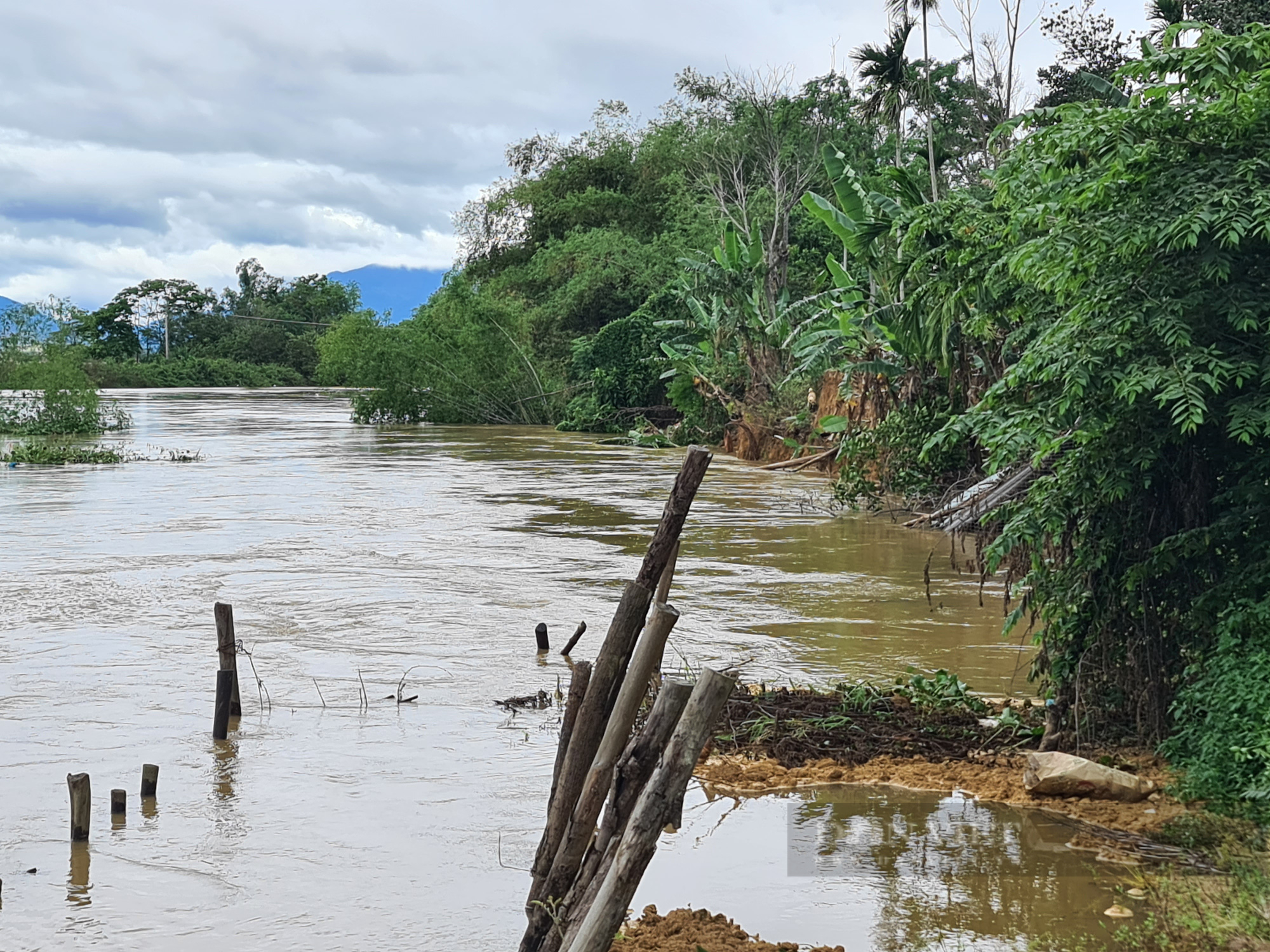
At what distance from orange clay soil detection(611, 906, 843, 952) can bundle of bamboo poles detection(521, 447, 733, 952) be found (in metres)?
0.68

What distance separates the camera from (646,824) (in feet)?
11.0

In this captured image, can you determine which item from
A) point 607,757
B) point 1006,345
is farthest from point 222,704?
point 1006,345

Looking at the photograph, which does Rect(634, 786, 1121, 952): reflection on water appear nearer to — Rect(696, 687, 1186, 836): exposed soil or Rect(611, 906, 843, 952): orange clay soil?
Rect(696, 687, 1186, 836): exposed soil

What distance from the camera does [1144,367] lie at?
588 cm

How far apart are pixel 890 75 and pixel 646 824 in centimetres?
2621

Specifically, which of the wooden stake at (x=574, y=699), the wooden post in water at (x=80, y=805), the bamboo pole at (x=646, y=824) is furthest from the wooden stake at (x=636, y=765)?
the wooden post in water at (x=80, y=805)

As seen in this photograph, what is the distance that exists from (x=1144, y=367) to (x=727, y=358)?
2507 cm

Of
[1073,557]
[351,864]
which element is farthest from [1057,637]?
[351,864]

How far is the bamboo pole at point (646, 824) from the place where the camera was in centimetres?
335

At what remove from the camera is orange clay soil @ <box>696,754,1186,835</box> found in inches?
243

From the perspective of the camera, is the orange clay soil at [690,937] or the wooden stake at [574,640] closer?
the orange clay soil at [690,937]

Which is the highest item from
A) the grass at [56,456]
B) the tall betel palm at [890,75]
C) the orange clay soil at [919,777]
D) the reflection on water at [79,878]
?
the tall betel palm at [890,75]

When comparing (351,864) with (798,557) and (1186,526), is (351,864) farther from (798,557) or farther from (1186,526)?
(798,557)

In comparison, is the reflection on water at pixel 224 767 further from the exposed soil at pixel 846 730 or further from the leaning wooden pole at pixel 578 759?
the leaning wooden pole at pixel 578 759
